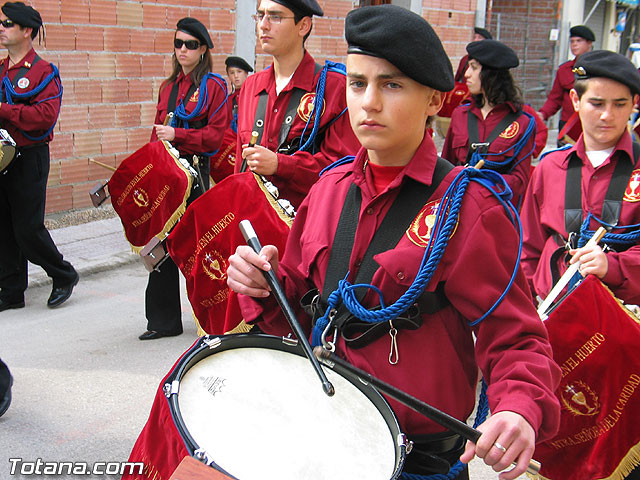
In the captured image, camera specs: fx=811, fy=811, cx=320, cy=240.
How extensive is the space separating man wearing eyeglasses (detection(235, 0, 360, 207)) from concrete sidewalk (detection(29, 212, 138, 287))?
3.44 m

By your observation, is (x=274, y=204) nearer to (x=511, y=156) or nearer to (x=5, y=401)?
(x=5, y=401)

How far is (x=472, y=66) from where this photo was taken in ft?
19.5

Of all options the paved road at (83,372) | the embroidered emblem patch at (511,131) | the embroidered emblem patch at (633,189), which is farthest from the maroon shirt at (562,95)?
the embroidered emblem patch at (633,189)

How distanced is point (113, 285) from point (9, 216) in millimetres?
1107

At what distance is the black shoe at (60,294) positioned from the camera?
620cm

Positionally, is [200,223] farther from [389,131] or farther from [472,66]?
[472,66]

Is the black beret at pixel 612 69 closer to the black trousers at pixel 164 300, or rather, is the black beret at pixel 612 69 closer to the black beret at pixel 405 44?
the black beret at pixel 405 44

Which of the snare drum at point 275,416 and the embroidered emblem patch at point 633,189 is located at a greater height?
the embroidered emblem patch at point 633,189

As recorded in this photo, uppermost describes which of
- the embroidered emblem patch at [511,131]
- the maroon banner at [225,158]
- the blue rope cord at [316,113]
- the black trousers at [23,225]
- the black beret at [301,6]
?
the black beret at [301,6]

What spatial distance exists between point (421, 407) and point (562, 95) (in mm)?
9623

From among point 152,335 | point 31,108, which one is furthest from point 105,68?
point 152,335

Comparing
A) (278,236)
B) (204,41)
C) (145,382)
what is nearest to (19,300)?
(145,382)

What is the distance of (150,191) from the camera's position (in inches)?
201

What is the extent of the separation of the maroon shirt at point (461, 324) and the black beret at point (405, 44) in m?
0.21
